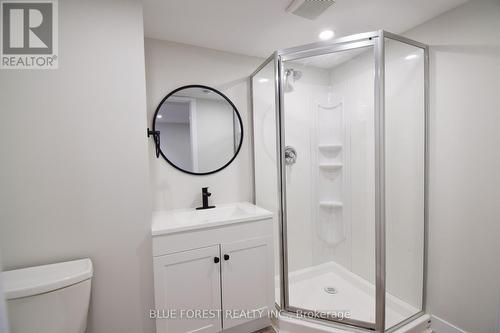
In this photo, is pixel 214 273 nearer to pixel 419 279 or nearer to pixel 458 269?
pixel 419 279

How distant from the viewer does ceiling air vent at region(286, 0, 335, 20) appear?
4.48ft

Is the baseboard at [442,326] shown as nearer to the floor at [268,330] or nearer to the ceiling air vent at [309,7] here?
the floor at [268,330]

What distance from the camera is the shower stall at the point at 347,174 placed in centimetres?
153

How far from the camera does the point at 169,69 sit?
6.02 feet

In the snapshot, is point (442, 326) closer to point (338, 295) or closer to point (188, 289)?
point (338, 295)

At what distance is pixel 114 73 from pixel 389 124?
191cm

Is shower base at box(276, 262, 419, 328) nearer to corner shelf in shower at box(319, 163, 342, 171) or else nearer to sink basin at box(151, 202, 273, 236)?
sink basin at box(151, 202, 273, 236)

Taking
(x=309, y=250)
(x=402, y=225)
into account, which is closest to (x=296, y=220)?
(x=309, y=250)

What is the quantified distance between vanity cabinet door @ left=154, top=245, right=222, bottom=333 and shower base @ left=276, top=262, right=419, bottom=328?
702mm

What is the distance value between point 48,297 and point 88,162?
0.71 metres

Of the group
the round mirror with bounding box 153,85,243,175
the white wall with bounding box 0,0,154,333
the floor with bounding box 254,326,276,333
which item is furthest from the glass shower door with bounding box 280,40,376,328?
the white wall with bounding box 0,0,154,333

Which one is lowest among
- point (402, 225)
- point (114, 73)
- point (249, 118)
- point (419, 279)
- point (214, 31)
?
point (419, 279)

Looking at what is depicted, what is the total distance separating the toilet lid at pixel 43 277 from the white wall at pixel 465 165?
2.38 metres

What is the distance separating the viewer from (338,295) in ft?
6.38
